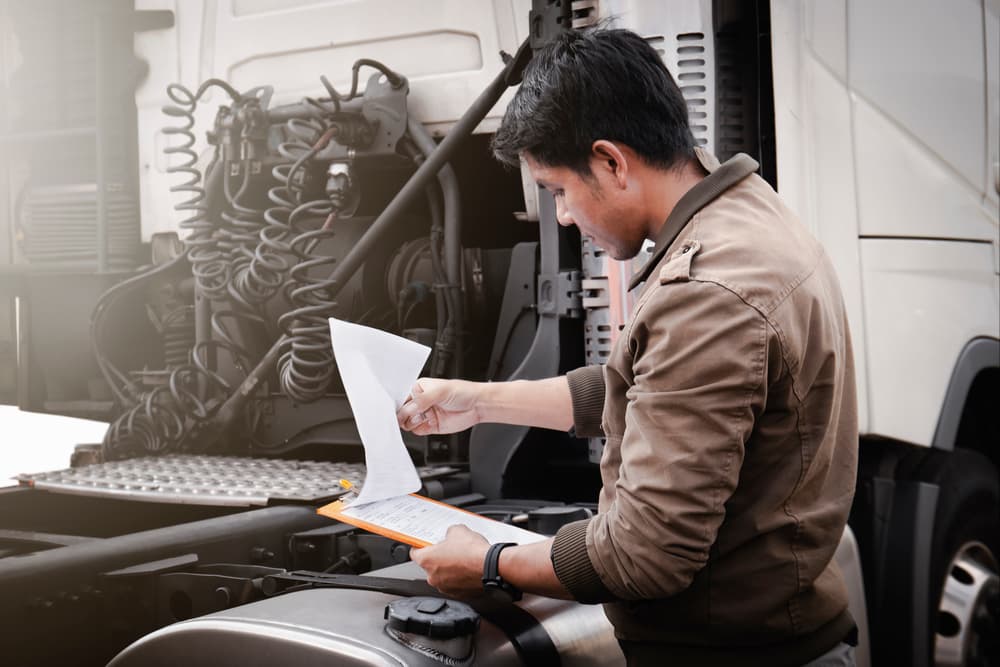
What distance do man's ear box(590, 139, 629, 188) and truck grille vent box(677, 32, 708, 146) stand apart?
89 cm

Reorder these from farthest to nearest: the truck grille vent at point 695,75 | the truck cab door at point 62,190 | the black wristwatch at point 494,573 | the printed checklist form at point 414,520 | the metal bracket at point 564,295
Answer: the truck cab door at point 62,190
the metal bracket at point 564,295
the truck grille vent at point 695,75
the printed checklist form at point 414,520
the black wristwatch at point 494,573

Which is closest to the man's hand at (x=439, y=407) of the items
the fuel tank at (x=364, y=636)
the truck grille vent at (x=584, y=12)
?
the fuel tank at (x=364, y=636)

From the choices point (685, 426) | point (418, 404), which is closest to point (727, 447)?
point (685, 426)

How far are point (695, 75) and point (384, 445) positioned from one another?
3.58 feet

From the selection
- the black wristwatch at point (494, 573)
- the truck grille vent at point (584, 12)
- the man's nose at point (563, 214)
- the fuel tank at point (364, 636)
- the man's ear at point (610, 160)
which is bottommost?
the fuel tank at point (364, 636)

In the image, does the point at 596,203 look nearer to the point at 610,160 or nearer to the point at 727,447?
the point at 610,160

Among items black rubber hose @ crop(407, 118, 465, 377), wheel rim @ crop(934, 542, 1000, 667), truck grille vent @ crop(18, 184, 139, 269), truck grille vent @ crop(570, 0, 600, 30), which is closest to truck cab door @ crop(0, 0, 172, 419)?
truck grille vent @ crop(18, 184, 139, 269)

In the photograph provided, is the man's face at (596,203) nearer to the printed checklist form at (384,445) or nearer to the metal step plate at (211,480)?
the printed checklist form at (384,445)

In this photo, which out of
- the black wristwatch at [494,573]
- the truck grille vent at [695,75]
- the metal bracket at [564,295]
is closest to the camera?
the black wristwatch at [494,573]

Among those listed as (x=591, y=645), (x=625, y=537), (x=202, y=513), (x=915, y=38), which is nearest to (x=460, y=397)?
(x=591, y=645)

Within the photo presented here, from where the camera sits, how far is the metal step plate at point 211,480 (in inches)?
91.0

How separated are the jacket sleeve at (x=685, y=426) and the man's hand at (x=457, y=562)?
282mm

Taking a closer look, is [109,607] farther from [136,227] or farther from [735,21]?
[136,227]

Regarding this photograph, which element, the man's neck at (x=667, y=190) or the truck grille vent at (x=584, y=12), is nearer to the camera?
the man's neck at (x=667, y=190)
